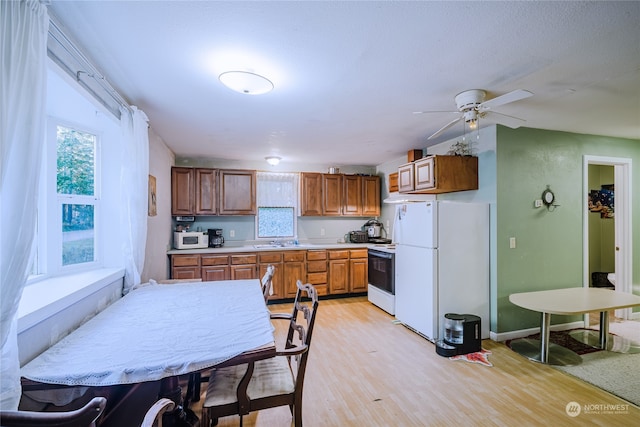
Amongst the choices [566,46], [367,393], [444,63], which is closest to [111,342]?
[367,393]

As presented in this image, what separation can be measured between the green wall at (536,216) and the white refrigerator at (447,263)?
0.17m

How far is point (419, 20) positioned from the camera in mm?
1477

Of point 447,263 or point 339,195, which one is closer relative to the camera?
point 447,263

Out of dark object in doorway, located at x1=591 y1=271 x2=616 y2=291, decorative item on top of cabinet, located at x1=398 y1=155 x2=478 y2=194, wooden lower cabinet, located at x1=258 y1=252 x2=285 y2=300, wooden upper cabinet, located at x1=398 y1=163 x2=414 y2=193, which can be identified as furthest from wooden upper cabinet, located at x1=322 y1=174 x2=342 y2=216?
dark object in doorway, located at x1=591 y1=271 x2=616 y2=291

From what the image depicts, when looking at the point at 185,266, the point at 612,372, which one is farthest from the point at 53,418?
the point at 612,372

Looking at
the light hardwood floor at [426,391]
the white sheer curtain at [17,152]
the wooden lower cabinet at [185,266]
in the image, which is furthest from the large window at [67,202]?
the wooden lower cabinet at [185,266]

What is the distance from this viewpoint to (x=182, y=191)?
182 inches

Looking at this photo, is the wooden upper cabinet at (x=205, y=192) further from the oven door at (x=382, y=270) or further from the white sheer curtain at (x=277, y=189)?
the oven door at (x=382, y=270)

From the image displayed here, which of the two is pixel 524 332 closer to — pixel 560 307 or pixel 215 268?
pixel 560 307

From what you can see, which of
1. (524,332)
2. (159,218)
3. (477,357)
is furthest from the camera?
(159,218)

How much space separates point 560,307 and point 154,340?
3268 mm

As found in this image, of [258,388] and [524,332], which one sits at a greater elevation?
[258,388]

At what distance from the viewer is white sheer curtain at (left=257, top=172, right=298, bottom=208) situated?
5.31 metres

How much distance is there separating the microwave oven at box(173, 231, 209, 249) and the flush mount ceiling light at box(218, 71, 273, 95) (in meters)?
3.16
